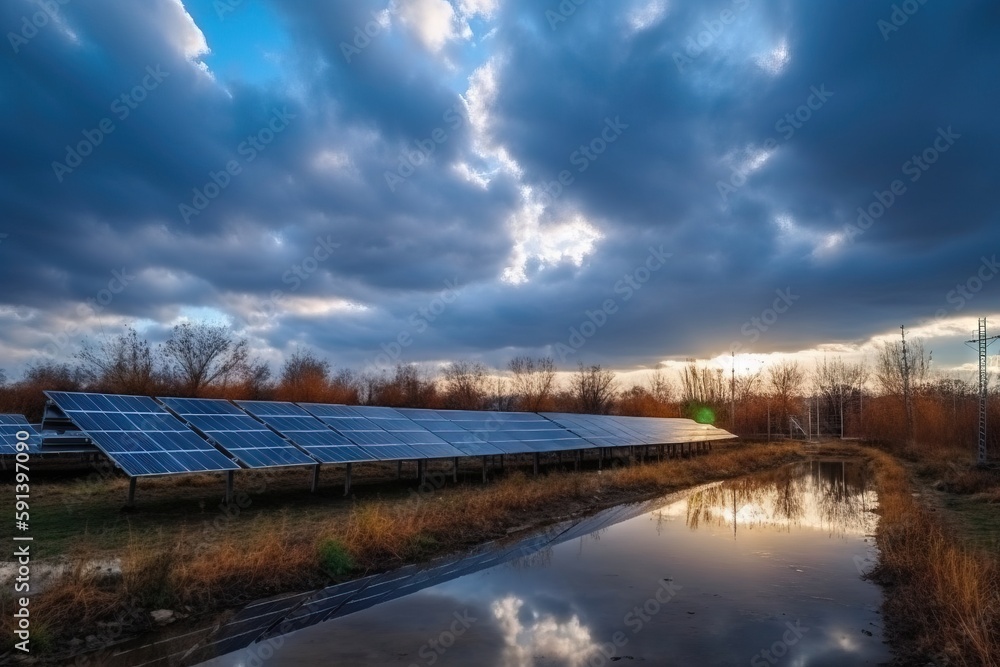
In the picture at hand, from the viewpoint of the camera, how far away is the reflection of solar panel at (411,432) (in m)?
21.3

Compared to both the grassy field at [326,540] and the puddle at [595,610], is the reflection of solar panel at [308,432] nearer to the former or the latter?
the grassy field at [326,540]

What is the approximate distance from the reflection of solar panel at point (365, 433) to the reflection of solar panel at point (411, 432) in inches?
12.1

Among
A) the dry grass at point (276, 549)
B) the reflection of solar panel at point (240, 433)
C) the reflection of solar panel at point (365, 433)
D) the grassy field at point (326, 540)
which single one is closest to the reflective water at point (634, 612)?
the grassy field at point (326, 540)

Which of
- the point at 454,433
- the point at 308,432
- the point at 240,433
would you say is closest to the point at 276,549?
the point at 240,433

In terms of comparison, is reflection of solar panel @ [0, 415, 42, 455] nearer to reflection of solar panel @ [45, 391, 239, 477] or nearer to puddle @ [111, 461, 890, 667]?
reflection of solar panel @ [45, 391, 239, 477]

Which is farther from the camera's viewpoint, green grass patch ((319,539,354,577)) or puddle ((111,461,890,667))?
green grass patch ((319,539,354,577))

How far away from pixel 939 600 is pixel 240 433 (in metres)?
16.1

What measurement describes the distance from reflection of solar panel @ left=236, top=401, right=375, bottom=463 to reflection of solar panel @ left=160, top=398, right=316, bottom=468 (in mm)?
449

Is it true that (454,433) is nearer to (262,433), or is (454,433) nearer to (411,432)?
(411,432)

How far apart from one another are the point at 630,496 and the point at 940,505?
35.7 ft

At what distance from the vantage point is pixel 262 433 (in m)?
17.8

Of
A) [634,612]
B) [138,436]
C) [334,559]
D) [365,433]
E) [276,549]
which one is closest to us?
[634,612]

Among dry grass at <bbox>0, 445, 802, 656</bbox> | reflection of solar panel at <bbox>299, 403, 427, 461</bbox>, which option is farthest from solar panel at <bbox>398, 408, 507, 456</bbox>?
→ reflection of solar panel at <bbox>299, 403, 427, 461</bbox>

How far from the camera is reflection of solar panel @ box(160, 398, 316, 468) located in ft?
52.5
